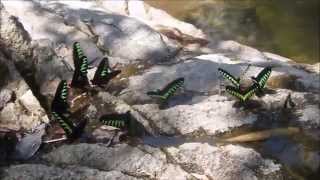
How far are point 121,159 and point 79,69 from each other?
116 cm

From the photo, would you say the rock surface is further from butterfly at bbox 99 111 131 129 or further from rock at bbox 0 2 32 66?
butterfly at bbox 99 111 131 129

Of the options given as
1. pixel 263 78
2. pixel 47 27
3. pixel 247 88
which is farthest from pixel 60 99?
pixel 47 27

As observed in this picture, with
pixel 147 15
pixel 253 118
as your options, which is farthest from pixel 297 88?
pixel 147 15

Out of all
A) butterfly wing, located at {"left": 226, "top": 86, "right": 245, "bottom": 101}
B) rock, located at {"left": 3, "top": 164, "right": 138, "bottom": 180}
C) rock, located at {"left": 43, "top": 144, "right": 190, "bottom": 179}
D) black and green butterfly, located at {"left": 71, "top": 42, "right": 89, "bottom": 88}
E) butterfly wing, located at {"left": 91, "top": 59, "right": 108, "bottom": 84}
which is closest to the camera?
rock, located at {"left": 3, "top": 164, "right": 138, "bottom": 180}

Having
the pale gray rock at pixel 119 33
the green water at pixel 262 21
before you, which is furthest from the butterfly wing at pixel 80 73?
the green water at pixel 262 21

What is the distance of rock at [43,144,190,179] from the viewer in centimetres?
390

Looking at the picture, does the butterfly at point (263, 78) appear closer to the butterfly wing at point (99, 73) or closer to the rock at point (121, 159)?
the rock at point (121, 159)

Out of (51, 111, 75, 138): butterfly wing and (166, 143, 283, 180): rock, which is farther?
(51, 111, 75, 138): butterfly wing

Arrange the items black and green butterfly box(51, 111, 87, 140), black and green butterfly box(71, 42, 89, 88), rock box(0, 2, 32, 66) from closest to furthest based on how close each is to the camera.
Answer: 1. black and green butterfly box(51, 111, 87, 140)
2. black and green butterfly box(71, 42, 89, 88)
3. rock box(0, 2, 32, 66)

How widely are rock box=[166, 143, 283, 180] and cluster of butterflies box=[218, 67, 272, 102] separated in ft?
2.04

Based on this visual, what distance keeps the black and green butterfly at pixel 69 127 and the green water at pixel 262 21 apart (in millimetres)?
4627

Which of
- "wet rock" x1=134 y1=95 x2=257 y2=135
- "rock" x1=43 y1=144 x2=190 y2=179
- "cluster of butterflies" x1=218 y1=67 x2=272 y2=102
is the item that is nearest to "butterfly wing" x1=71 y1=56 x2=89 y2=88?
"wet rock" x1=134 y1=95 x2=257 y2=135

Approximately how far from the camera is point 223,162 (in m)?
4.07

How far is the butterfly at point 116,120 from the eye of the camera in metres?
4.18
